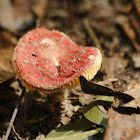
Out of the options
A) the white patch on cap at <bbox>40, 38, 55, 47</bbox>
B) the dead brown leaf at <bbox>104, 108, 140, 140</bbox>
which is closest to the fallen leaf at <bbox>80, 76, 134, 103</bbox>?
the dead brown leaf at <bbox>104, 108, 140, 140</bbox>

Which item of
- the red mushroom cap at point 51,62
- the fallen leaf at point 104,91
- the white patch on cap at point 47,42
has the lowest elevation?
the fallen leaf at point 104,91

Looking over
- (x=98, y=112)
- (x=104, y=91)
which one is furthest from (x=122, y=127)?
(x=104, y=91)

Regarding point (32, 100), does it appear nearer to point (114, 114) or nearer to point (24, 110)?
point (24, 110)

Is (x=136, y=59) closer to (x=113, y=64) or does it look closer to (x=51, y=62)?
(x=113, y=64)

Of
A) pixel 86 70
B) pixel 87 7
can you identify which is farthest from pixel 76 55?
pixel 87 7

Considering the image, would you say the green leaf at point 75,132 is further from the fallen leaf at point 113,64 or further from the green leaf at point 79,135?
the fallen leaf at point 113,64

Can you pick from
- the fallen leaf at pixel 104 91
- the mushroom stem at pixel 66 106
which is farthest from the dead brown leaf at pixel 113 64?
the fallen leaf at pixel 104 91

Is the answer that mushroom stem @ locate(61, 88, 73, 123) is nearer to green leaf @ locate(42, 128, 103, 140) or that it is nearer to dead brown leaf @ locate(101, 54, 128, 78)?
green leaf @ locate(42, 128, 103, 140)
